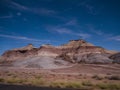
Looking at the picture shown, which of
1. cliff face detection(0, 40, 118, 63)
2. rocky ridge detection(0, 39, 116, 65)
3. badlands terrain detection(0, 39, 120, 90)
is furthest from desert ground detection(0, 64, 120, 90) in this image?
cliff face detection(0, 40, 118, 63)

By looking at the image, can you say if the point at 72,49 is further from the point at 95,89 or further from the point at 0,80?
the point at 95,89

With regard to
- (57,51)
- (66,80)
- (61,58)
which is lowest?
(66,80)

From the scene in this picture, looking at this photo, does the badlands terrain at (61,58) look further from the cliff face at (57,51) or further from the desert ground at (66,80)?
the desert ground at (66,80)

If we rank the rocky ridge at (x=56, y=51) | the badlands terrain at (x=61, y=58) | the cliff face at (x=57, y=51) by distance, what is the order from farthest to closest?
the cliff face at (x=57, y=51) < the rocky ridge at (x=56, y=51) < the badlands terrain at (x=61, y=58)

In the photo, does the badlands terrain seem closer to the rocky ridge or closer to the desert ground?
the rocky ridge

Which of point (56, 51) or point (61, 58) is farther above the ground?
point (56, 51)

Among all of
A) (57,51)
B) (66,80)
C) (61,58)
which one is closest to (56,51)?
(57,51)

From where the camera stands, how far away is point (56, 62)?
279ft

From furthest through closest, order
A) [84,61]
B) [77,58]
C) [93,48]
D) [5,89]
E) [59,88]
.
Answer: [93,48], [77,58], [84,61], [59,88], [5,89]

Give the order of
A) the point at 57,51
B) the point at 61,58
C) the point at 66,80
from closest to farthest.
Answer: the point at 66,80
the point at 61,58
the point at 57,51

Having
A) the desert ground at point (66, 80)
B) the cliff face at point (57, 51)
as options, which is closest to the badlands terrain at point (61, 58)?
the cliff face at point (57, 51)

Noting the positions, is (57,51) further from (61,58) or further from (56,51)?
(61,58)

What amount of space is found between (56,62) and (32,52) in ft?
155

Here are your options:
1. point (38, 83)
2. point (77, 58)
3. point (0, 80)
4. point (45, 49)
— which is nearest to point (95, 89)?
point (38, 83)
